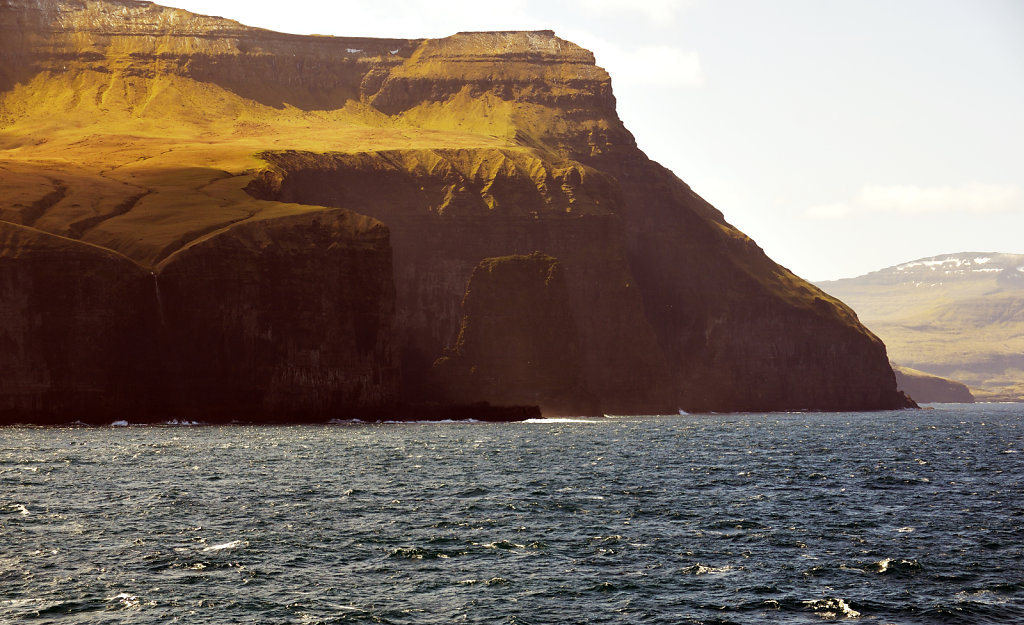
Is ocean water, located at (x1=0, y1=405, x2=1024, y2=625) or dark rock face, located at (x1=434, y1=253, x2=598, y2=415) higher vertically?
dark rock face, located at (x1=434, y1=253, x2=598, y2=415)

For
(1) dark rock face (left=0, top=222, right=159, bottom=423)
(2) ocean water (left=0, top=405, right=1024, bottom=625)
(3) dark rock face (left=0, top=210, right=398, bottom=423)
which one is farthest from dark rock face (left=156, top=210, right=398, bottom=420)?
(2) ocean water (left=0, top=405, right=1024, bottom=625)

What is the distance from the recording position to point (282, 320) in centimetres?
15300

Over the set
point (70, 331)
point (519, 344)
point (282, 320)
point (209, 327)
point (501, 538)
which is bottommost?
point (501, 538)

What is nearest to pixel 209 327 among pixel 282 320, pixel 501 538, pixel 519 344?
pixel 282 320

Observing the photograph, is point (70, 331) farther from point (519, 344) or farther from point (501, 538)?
point (501, 538)

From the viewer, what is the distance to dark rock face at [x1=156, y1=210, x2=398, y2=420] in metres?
146

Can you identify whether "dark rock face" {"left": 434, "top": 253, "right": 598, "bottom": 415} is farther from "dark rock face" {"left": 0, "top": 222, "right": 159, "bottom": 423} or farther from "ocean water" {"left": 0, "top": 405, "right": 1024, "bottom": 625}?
"ocean water" {"left": 0, "top": 405, "right": 1024, "bottom": 625}

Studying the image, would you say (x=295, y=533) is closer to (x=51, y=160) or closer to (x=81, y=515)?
(x=81, y=515)

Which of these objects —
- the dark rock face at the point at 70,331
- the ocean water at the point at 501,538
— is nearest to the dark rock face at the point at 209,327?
the dark rock face at the point at 70,331

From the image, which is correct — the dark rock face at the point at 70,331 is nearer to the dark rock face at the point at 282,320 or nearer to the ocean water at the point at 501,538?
the dark rock face at the point at 282,320

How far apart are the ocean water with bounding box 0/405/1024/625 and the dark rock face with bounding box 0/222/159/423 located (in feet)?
162

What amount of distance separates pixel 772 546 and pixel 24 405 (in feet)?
367

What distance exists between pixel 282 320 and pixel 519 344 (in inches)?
1904

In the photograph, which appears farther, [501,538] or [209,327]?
[209,327]
